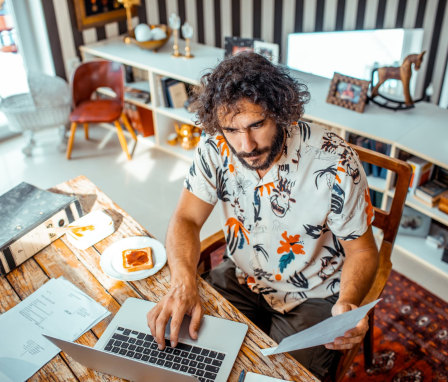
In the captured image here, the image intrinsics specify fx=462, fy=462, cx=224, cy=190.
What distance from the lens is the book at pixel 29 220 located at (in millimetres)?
1431

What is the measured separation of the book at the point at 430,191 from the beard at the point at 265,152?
1294 mm

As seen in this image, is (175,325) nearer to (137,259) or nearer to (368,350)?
(137,259)

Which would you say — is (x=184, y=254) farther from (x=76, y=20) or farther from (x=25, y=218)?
(x=76, y=20)

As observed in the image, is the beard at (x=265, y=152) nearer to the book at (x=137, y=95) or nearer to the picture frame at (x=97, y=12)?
the book at (x=137, y=95)

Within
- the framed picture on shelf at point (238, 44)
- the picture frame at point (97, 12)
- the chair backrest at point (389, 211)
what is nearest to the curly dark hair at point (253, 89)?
the chair backrest at point (389, 211)

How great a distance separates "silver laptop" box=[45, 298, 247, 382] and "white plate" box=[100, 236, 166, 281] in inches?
4.0

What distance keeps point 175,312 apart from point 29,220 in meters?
0.61

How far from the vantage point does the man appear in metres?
1.31

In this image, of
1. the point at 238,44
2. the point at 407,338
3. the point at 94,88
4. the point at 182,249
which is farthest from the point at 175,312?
the point at 94,88

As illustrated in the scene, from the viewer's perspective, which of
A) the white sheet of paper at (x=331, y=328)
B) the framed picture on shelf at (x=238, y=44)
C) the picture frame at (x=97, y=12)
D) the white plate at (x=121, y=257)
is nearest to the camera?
the white sheet of paper at (x=331, y=328)

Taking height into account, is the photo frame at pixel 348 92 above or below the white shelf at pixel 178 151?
above

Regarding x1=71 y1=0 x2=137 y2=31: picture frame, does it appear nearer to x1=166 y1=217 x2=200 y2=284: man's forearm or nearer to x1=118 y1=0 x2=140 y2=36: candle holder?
x1=118 y1=0 x2=140 y2=36: candle holder

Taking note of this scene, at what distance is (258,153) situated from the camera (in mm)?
1348

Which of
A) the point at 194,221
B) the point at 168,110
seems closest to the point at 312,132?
the point at 194,221
